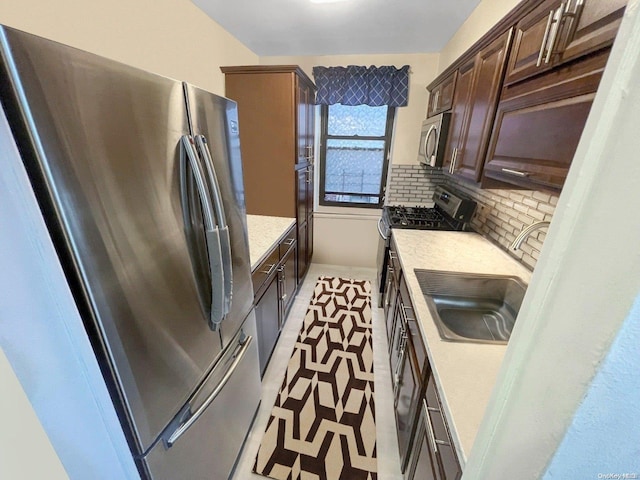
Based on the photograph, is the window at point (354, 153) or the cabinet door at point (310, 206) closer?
the cabinet door at point (310, 206)

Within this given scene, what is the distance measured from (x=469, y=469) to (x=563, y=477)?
226 millimetres

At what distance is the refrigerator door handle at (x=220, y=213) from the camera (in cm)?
88

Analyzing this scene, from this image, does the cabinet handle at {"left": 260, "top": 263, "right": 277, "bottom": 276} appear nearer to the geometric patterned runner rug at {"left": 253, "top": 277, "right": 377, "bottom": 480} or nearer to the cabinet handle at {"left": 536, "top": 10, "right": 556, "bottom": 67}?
the geometric patterned runner rug at {"left": 253, "top": 277, "right": 377, "bottom": 480}

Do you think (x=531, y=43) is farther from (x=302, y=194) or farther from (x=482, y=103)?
(x=302, y=194)

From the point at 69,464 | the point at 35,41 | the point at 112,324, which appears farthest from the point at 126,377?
the point at 35,41

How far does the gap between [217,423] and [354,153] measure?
9.93 ft

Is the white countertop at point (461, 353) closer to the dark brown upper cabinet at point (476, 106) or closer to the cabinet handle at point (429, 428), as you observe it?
the cabinet handle at point (429, 428)

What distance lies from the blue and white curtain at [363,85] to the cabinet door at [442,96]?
331 mm

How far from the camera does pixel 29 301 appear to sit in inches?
21.4

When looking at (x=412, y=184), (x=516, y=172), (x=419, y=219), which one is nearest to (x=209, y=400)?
(x=516, y=172)

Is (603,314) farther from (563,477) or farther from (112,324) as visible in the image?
(112,324)

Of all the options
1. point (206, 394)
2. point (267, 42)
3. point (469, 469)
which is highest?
point (267, 42)

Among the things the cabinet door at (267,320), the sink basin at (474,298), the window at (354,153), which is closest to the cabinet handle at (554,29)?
the sink basin at (474,298)

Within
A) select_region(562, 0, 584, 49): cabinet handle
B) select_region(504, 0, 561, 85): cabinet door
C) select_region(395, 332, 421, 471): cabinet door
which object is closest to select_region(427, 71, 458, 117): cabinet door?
select_region(504, 0, 561, 85): cabinet door
